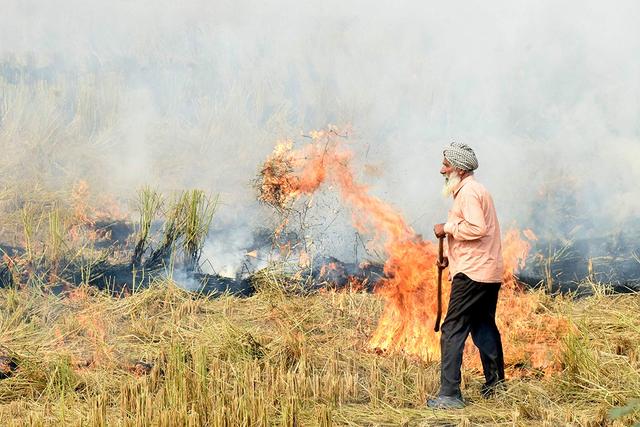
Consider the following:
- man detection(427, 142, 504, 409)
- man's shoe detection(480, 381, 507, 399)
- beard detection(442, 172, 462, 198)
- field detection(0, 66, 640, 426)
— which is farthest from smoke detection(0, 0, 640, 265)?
man's shoe detection(480, 381, 507, 399)

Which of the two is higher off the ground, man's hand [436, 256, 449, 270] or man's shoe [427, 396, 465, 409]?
man's hand [436, 256, 449, 270]

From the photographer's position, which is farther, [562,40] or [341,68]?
[341,68]

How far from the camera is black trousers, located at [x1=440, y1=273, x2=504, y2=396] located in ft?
17.3

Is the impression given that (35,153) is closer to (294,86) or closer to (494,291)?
(294,86)

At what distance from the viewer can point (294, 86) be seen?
15.5m

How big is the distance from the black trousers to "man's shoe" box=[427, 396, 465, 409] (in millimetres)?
31

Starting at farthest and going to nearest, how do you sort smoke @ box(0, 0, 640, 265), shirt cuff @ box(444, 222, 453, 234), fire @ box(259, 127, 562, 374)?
1. smoke @ box(0, 0, 640, 265)
2. fire @ box(259, 127, 562, 374)
3. shirt cuff @ box(444, 222, 453, 234)

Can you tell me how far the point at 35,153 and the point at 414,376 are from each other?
896cm

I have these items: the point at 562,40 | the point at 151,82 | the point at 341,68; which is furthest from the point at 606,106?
the point at 151,82

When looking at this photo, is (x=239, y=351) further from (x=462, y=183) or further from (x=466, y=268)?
(x=462, y=183)

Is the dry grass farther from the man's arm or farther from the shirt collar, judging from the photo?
the shirt collar

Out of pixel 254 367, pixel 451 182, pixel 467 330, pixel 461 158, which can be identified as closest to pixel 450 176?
pixel 451 182

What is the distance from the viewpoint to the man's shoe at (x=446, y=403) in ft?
17.0

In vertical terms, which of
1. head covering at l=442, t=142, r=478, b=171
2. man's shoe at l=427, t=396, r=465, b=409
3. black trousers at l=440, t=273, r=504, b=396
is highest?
head covering at l=442, t=142, r=478, b=171
